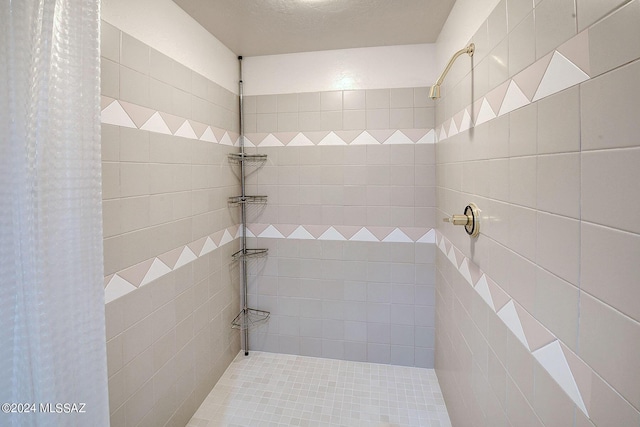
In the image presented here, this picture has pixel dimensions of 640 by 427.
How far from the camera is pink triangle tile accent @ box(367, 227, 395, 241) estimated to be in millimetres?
2229

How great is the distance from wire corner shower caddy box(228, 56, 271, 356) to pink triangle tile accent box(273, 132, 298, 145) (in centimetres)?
17

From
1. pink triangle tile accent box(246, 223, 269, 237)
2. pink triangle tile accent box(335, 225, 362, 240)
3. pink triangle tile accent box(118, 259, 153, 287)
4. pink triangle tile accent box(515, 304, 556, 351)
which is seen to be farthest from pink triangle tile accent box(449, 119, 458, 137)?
pink triangle tile accent box(118, 259, 153, 287)

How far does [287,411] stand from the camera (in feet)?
5.92

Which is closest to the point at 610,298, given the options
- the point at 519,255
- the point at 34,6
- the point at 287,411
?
the point at 519,255

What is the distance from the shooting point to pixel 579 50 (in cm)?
64

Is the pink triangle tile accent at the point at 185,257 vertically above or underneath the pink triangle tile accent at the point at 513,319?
above

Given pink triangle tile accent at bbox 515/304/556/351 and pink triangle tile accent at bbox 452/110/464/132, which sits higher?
pink triangle tile accent at bbox 452/110/464/132

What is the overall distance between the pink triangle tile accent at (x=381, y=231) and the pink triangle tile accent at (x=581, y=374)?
1546 mm

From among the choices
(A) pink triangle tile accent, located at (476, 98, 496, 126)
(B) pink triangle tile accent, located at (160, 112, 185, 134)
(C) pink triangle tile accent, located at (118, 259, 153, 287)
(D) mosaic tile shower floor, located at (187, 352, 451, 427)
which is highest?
(B) pink triangle tile accent, located at (160, 112, 185, 134)

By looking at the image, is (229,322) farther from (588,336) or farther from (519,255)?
(588,336)

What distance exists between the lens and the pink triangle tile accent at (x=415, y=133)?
2152 mm

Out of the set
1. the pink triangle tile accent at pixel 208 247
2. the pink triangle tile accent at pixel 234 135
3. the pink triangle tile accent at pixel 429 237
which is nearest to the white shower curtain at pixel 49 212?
the pink triangle tile accent at pixel 208 247

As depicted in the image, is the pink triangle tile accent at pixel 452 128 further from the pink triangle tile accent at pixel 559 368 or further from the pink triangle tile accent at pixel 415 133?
the pink triangle tile accent at pixel 559 368

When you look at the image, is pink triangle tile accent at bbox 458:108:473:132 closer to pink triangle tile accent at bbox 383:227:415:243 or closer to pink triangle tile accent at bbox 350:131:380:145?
pink triangle tile accent at bbox 350:131:380:145
